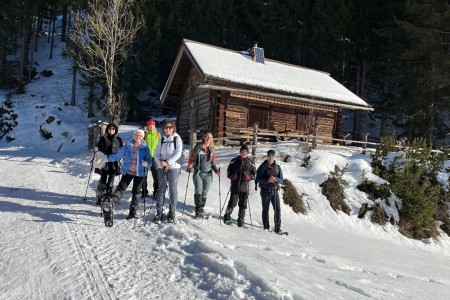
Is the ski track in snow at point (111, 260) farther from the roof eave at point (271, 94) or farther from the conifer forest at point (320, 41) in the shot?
the conifer forest at point (320, 41)

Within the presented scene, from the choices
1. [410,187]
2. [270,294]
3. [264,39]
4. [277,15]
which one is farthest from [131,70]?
[270,294]

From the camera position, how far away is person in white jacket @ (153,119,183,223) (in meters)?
6.03

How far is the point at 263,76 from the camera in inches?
707

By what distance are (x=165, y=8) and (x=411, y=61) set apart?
22.5 m

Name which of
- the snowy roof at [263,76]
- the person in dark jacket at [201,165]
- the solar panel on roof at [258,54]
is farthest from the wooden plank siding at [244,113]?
the person in dark jacket at [201,165]

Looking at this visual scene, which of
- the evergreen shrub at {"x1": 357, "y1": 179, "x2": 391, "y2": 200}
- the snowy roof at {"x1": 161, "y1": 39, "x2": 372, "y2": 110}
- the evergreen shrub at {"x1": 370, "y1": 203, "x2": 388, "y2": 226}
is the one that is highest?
the snowy roof at {"x1": 161, "y1": 39, "x2": 372, "y2": 110}

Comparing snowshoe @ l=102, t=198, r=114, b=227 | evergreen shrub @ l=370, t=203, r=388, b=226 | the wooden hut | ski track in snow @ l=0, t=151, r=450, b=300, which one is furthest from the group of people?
the wooden hut

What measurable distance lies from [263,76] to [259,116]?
2126 millimetres

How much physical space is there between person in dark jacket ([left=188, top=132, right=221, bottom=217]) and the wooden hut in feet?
27.7

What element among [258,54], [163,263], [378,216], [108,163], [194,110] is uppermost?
[258,54]

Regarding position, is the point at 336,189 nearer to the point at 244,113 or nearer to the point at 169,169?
the point at 169,169

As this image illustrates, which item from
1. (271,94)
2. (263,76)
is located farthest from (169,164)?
(263,76)

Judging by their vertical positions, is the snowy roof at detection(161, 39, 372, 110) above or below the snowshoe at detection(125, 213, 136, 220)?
above

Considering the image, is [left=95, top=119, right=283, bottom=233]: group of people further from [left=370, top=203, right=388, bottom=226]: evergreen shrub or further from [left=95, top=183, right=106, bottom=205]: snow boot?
[left=370, top=203, right=388, bottom=226]: evergreen shrub
